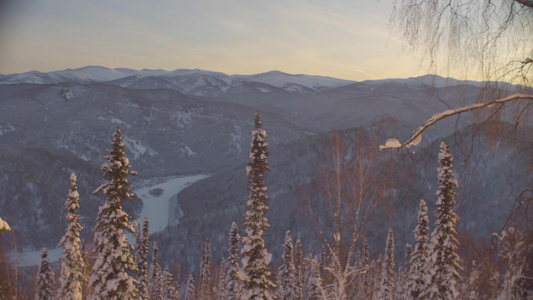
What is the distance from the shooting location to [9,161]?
183500 mm

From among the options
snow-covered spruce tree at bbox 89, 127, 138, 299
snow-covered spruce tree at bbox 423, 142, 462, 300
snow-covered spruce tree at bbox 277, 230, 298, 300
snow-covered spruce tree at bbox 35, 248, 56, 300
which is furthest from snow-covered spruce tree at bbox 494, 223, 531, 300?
snow-covered spruce tree at bbox 277, 230, 298, 300

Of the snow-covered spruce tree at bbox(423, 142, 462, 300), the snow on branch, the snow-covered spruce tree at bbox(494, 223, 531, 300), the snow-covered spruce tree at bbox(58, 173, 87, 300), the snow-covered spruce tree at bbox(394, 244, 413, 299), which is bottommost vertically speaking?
the snow-covered spruce tree at bbox(394, 244, 413, 299)

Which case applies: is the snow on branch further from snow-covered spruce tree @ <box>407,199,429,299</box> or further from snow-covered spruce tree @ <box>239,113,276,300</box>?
snow-covered spruce tree @ <box>407,199,429,299</box>

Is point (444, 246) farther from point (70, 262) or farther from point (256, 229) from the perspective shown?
point (70, 262)

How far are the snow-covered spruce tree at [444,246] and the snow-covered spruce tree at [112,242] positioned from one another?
39.6ft

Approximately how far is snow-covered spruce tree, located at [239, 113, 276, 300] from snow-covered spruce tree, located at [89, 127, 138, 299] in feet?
14.8

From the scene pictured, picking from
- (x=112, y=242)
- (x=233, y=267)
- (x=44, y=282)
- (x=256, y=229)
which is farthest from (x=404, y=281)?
(x=112, y=242)

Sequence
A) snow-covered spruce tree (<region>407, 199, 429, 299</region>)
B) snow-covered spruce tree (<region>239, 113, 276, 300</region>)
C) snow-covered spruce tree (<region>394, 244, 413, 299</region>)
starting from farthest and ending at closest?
1. snow-covered spruce tree (<region>394, 244, 413, 299</region>)
2. snow-covered spruce tree (<region>407, 199, 429, 299</region>)
3. snow-covered spruce tree (<region>239, 113, 276, 300</region>)

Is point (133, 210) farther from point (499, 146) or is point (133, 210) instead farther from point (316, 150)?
point (499, 146)

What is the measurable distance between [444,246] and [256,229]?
25.5ft

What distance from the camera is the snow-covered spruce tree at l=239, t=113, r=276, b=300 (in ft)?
49.0

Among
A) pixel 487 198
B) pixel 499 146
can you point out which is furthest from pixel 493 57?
pixel 487 198

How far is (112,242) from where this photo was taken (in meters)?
13.2

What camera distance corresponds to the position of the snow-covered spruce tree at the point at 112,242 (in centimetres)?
1311
